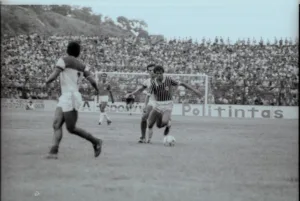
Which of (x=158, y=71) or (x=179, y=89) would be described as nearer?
(x=158, y=71)

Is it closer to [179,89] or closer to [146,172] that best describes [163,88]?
[146,172]

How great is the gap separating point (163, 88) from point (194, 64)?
2170cm

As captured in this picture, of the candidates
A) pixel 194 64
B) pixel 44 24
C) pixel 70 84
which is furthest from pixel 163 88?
pixel 194 64

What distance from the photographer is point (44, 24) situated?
20422mm

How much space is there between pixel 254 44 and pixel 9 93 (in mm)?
12849

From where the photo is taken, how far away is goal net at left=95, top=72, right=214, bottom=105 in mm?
31880

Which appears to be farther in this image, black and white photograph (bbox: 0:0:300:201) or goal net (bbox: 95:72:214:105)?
goal net (bbox: 95:72:214:105)

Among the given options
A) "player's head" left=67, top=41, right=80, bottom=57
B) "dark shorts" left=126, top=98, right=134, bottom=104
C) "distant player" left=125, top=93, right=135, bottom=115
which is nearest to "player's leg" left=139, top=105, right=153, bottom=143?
"player's head" left=67, top=41, right=80, bottom=57

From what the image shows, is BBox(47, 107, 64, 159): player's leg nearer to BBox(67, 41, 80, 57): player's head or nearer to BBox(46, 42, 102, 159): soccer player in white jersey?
BBox(46, 42, 102, 159): soccer player in white jersey

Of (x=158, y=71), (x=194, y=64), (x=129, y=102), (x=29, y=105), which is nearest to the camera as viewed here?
(x=158, y=71)

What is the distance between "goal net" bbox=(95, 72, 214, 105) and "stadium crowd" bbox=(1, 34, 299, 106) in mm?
62

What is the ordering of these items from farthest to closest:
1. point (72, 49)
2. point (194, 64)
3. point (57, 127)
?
1. point (194, 64)
2. point (57, 127)
3. point (72, 49)

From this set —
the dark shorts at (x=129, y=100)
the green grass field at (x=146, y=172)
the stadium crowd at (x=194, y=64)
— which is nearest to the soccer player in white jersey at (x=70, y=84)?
the green grass field at (x=146, y=172)

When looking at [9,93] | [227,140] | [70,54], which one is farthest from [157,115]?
[9,93]
